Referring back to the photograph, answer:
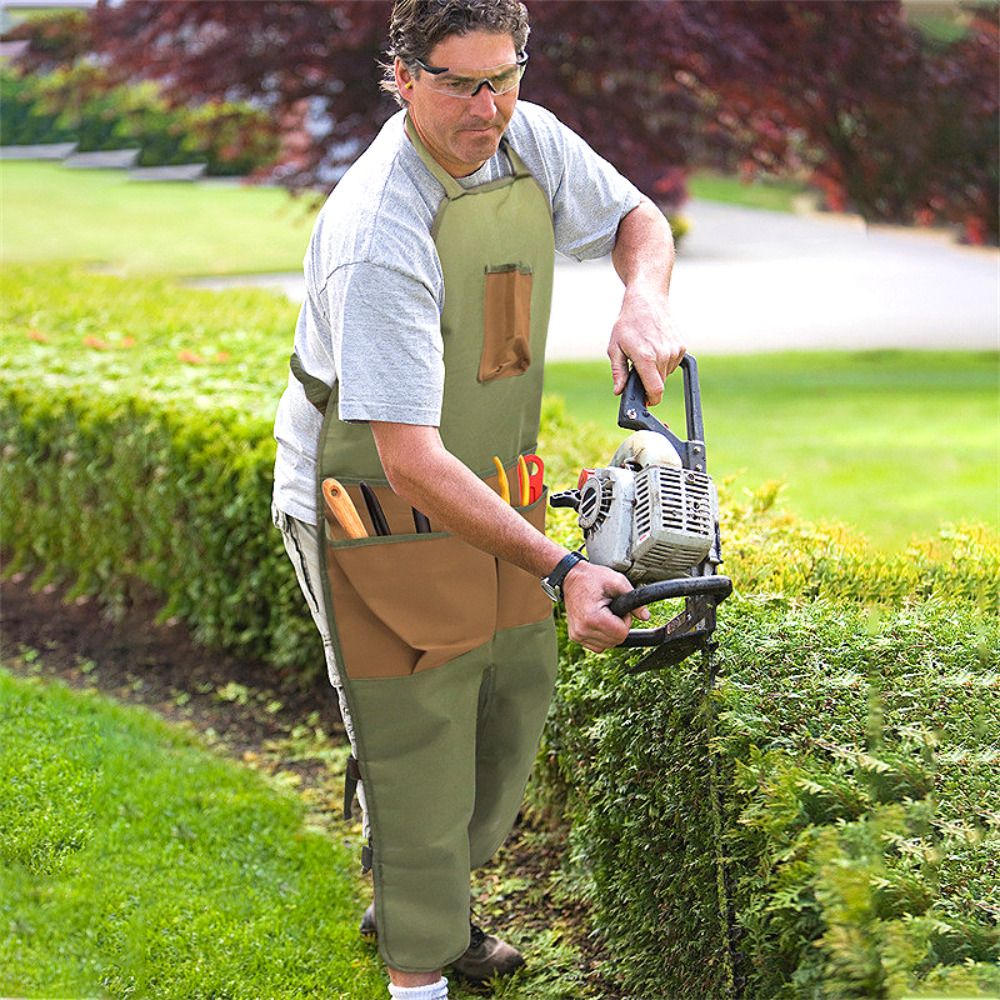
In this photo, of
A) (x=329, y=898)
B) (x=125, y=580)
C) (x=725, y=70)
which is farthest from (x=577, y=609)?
(x=725, y=70)

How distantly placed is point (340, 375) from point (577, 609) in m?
0.54

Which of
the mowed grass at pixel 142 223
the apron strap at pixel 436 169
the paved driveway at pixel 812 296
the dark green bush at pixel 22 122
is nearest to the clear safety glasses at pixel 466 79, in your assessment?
the apron strap at pixel 436 169

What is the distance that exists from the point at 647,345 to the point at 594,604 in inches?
21.1

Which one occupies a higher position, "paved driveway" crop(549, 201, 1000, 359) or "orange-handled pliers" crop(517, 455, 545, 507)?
"orange-handled pliers" crop(517, 455, 545, 507)

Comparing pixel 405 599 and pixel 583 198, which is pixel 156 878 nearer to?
pixel 405 599

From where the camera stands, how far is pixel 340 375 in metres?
2.33

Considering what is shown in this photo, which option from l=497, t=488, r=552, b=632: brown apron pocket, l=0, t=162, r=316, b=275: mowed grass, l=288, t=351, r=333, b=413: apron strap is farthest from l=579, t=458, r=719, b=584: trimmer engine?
l=0, t=162, r=316, b=275: mowed grass

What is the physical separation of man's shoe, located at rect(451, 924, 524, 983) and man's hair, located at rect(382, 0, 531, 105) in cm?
188

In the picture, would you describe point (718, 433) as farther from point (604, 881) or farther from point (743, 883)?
point (743, 883)

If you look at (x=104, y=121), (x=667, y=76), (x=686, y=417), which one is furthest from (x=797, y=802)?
(x=104, y=121)

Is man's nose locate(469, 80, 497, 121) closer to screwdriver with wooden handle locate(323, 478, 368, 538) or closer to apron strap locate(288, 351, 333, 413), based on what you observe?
apron strap locate(288, 351, 333, 413)

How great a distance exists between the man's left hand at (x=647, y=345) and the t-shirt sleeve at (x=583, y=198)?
27 cm

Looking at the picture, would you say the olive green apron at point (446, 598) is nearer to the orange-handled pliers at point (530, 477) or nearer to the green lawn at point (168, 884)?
the orange-handled pliers at point (530, 477)

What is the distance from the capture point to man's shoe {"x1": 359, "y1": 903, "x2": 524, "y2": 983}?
3.17m
